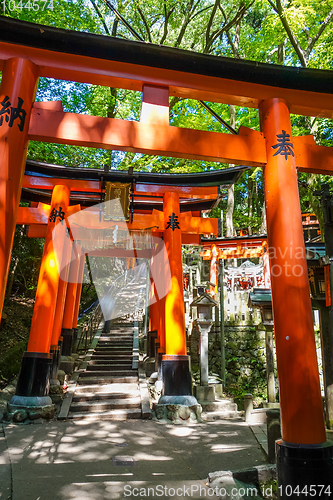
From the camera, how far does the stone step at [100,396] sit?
783 cm

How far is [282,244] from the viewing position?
400 cm

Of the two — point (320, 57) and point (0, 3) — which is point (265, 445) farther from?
point (0, 3)

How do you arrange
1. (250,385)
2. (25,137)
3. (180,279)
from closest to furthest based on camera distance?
1. (25,137)
2. (180,279)
3. (250,385)

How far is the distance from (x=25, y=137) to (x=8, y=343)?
8.66 m

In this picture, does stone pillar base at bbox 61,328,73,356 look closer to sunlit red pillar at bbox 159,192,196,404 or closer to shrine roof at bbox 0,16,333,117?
sunlit red pillar at bbox 159,192,196,404

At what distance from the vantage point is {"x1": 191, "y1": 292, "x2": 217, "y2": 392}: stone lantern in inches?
331

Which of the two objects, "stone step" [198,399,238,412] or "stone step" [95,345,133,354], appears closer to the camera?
"stone step" [198,399,238,412]

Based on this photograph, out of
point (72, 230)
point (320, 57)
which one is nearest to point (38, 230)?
point (72, 230)

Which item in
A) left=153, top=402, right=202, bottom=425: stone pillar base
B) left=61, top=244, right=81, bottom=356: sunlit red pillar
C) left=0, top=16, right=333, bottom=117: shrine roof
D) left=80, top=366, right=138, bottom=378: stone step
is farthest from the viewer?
left=61, top=244, right=81, bottom=356: sunlit red pillar

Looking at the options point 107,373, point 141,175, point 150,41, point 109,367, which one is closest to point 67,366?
point 109,367

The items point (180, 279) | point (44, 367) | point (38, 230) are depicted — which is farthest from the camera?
point (38, 230)

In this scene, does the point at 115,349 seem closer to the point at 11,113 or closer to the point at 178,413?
the point at 178,413

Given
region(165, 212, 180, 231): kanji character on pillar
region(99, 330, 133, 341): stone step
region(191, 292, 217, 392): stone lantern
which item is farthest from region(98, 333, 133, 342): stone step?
region(165, 212, 180, 231): kanji character on pillar

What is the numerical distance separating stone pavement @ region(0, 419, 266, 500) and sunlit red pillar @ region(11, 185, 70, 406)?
85 cm
